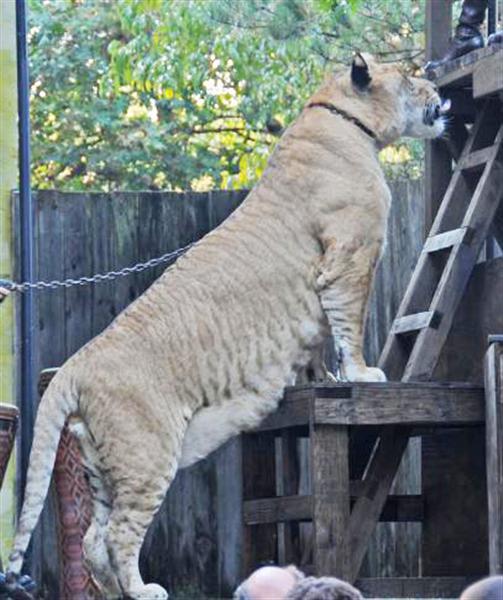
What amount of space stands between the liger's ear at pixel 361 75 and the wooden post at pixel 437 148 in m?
0.92

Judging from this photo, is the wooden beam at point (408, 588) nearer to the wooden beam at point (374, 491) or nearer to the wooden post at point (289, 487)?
the wooden beam at point (374, 491)

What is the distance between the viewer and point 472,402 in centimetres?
866

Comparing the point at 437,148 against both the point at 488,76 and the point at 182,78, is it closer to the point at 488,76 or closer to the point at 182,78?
the point at 488,76

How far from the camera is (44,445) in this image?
857cm

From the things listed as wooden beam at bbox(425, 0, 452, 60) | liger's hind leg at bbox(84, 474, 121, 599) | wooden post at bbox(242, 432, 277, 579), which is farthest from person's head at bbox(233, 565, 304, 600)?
wooden beam at bbox(425, 0, 452, 60)

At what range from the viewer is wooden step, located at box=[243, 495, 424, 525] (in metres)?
8.69

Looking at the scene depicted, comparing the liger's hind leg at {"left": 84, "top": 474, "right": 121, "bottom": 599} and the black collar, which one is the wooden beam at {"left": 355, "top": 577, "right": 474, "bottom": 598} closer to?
the liger's hind leg at {"left": 84, "top": 474, "right": 121, "bottom": 599}

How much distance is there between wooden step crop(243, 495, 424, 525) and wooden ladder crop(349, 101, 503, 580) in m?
0.23

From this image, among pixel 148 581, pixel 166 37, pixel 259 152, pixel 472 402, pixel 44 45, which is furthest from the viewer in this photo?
pixel 44 45

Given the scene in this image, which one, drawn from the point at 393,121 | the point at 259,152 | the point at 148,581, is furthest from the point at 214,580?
the point at 259,152

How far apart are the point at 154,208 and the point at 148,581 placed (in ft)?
6.16

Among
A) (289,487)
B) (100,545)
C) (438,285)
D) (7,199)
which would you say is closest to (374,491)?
(289,487)

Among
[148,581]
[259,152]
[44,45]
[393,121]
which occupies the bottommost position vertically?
[148,581]

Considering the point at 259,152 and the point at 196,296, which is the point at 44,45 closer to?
the point at 259,152
